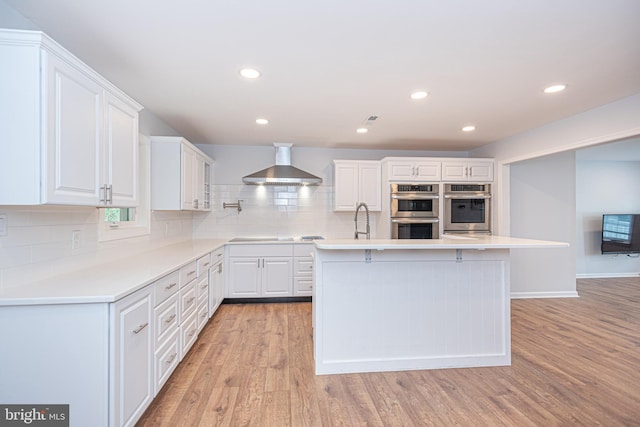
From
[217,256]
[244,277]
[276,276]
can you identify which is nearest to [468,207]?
[276,276]

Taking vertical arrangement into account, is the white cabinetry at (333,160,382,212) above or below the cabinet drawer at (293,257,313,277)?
above

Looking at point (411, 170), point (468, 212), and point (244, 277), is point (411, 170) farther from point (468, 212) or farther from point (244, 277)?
point (244, 277)

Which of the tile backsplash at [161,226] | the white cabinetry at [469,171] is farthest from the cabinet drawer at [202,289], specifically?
the white cabinetry at [469,171]

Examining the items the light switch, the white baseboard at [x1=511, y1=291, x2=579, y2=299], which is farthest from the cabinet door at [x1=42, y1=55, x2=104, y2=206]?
the white baseboard at [x1=511, y1=291, x2=579, y2=299]

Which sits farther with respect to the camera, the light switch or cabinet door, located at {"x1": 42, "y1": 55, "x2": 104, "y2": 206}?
the light switch

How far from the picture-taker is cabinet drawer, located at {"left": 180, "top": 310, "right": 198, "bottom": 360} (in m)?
2.41

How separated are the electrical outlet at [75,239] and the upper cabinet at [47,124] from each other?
53cm

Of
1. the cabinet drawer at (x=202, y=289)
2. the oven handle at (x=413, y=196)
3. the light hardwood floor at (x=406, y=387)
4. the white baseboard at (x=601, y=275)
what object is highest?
the oven handle at (x=413, y=196)

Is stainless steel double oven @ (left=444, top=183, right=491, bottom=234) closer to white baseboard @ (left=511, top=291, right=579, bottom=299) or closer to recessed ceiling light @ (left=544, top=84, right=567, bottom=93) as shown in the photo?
white baseboard @ (left=511, top=291, right=579, bottom=299)

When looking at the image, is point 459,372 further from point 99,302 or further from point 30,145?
point 30,145

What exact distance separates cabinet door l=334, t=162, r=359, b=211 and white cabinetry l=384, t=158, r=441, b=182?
524 mm

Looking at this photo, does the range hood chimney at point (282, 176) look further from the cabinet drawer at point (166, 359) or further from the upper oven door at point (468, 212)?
the cabinet drawer at point (166, 359)

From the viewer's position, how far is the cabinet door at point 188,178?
3.30m

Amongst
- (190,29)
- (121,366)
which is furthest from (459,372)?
(190,29)
